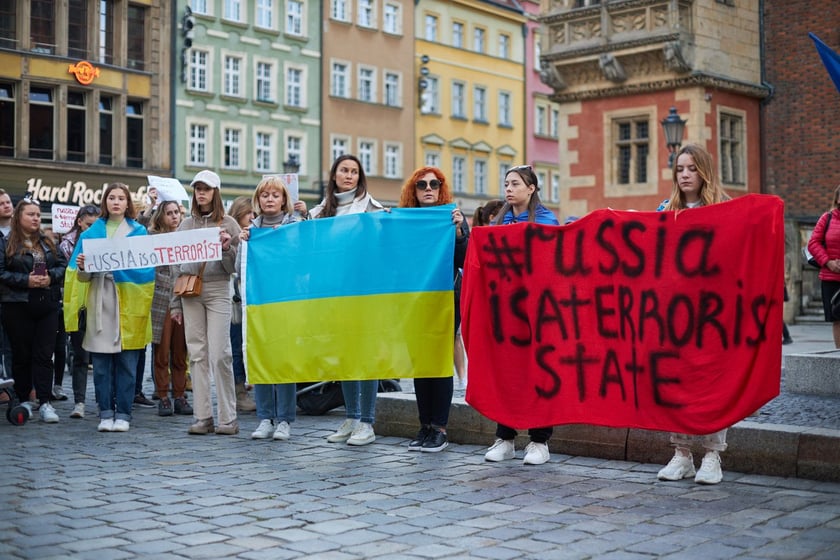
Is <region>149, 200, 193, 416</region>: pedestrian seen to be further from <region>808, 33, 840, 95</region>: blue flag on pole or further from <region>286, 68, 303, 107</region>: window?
<region>286, 68, 303, 107</region>: window

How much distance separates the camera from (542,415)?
8016 mm

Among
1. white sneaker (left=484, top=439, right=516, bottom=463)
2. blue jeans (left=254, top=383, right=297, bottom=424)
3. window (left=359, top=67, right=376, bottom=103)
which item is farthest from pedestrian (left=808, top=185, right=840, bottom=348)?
window (left=359, top=67, right=376, bottom=103)

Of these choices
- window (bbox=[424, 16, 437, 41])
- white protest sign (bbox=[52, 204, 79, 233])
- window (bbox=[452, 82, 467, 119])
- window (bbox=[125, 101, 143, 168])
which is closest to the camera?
white protest sign (bbox=[52, 204, 79, 233])

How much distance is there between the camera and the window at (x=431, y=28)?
2238 inches

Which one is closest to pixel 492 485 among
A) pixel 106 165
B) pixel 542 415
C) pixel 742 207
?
pixel 542 415

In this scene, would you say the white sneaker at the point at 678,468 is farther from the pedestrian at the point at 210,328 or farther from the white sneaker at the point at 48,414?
the white sneaker at the point at 48,414

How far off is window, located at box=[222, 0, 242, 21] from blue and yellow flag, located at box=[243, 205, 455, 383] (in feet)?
130

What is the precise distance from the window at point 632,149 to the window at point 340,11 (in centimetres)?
2453

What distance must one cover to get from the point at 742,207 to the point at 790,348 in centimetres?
1060

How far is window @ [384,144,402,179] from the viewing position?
54000 mm

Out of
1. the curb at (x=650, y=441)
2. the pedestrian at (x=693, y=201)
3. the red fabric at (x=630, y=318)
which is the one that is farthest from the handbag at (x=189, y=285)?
the pedestrian at (x=693, y=201)

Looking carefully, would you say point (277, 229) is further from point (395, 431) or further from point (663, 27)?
point (663, 27)

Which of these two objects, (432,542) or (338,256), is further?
(338,256)

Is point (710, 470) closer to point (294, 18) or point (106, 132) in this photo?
point (106, 132)
